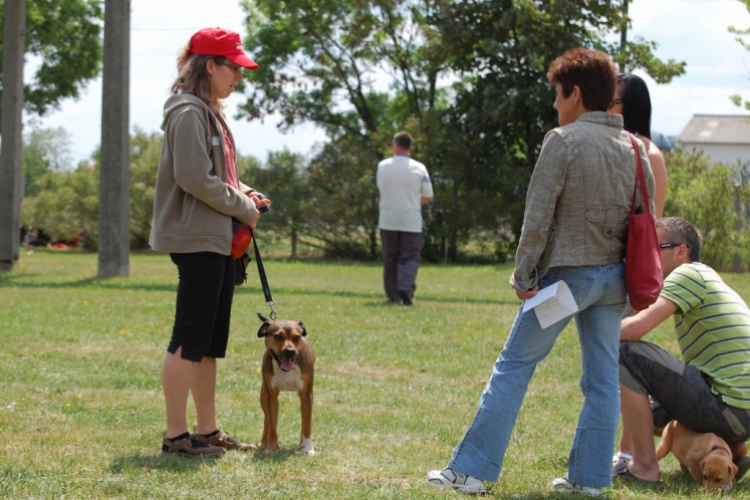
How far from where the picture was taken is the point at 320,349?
8.54m

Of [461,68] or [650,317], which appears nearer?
[650,317]

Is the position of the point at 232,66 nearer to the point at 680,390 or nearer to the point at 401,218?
the point at 680,390

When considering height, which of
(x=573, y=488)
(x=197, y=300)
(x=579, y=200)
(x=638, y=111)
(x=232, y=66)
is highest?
(x=232, y=66)

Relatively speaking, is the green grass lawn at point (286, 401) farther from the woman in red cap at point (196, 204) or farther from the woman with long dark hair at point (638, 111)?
the woman with long dark hair at point (638, 111)

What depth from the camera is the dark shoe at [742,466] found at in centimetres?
464

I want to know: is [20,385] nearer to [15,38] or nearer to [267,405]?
[267,405]

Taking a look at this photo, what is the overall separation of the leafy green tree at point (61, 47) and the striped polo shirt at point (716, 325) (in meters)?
23.5

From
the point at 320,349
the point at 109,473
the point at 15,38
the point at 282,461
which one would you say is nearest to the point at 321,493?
the point at 282,461

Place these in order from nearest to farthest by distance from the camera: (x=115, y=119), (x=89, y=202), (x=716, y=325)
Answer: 1. (x=716, y=325)
2. (x=115, y=119)
3. (x=89, y=202)

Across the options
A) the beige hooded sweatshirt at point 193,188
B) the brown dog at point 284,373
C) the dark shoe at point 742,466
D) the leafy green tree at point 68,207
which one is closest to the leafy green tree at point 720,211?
the dark shoe at point 742,466

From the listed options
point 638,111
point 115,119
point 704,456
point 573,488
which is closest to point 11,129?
point 115,119

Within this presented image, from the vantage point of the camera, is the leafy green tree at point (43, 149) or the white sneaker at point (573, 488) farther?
the leafy green tree at point (43, 149)

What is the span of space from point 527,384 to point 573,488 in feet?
1.87

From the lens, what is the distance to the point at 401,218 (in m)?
12.2
